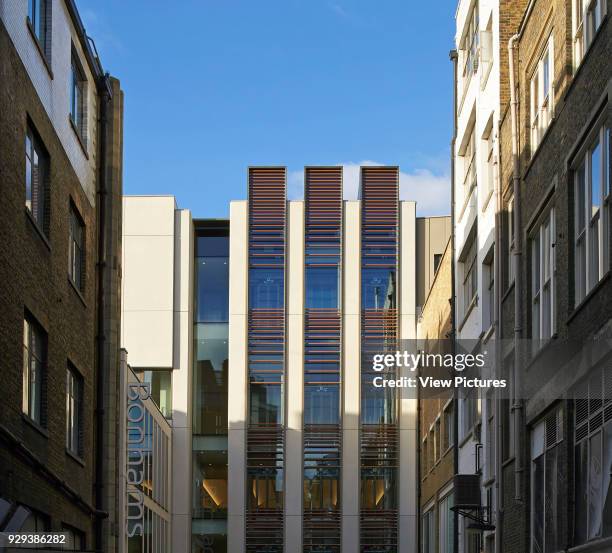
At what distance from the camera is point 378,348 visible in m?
50.6

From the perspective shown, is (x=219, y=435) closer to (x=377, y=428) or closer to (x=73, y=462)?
(x=377, y=428)

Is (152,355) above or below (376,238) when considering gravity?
below

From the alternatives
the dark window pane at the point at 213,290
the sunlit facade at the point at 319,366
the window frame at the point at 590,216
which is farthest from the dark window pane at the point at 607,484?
the dark window pane at the point at 213,290

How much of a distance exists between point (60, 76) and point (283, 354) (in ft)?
87.5

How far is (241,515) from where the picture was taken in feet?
161

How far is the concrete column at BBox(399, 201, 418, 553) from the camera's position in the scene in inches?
1937

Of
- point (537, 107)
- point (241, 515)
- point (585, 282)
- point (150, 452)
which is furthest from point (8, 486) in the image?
point (241, 515)

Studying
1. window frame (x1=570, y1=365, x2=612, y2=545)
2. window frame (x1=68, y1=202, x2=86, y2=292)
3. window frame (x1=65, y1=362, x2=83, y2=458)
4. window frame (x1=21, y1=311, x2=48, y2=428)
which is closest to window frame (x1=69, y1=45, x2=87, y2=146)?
window frame (x1=68, y1=202, x2=86, y2=292)

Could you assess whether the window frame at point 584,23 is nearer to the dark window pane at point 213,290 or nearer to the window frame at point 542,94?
the window frame at point 542,94

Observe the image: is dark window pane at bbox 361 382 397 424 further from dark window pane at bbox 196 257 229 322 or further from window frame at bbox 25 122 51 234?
window frame at bbox 25 122 51 234

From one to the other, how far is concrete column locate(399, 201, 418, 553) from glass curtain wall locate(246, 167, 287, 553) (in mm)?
4467

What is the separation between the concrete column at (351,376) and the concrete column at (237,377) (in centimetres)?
374

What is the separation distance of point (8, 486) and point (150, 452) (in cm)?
2531

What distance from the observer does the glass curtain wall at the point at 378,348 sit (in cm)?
4934
